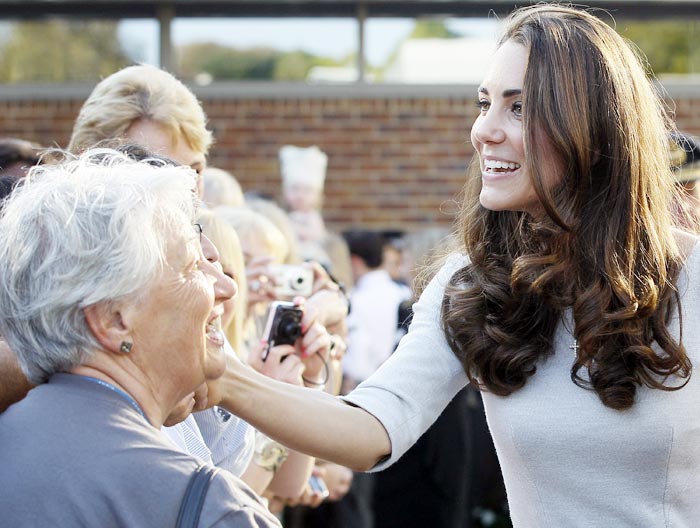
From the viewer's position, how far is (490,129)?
250cm

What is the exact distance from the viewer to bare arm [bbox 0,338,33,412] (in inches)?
76.9

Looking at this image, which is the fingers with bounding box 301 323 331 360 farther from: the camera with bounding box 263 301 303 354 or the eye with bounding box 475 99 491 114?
the eye with bounding box 475 99 491 114

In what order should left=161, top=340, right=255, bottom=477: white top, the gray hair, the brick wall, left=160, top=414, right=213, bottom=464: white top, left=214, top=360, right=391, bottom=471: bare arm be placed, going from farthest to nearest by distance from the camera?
the brick wall, left=161, top=340, right=255, bottom=477: white top, left=160, top=414, right=213, bottom=464: white top, left=214, top=360, right=391, bottom=471: bare arm, the gray hair

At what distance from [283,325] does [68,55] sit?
21.4ft

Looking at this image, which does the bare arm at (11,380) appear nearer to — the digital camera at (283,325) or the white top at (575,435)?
the white top at (575,435)

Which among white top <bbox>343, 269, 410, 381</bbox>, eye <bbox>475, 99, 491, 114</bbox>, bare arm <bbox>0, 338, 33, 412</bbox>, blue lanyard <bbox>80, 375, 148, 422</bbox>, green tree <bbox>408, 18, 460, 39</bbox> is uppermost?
eye <bbox>475, 99, 491, 114</bbox>

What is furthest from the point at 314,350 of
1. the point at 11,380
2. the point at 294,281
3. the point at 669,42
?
Result: the point at 669,42

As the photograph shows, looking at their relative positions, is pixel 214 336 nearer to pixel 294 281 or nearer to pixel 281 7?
pixel 294 281

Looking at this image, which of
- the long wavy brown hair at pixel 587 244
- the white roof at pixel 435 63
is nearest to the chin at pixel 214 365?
the long wavy brown hair at pixel 587 244

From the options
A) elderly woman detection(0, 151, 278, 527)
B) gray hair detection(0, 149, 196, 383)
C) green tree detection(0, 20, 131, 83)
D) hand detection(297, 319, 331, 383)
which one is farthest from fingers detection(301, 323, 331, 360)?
green tree detection(0, 20, 131, 83)

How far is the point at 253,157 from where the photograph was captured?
344 inches

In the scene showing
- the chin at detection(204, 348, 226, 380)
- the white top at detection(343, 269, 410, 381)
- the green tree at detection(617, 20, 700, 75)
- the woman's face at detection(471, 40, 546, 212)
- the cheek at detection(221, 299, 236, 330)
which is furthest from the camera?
the green tree at detection(617, 20, 700, 75)

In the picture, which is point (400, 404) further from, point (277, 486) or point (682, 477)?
point (277, 486)

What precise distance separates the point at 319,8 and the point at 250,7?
0.57 meters
